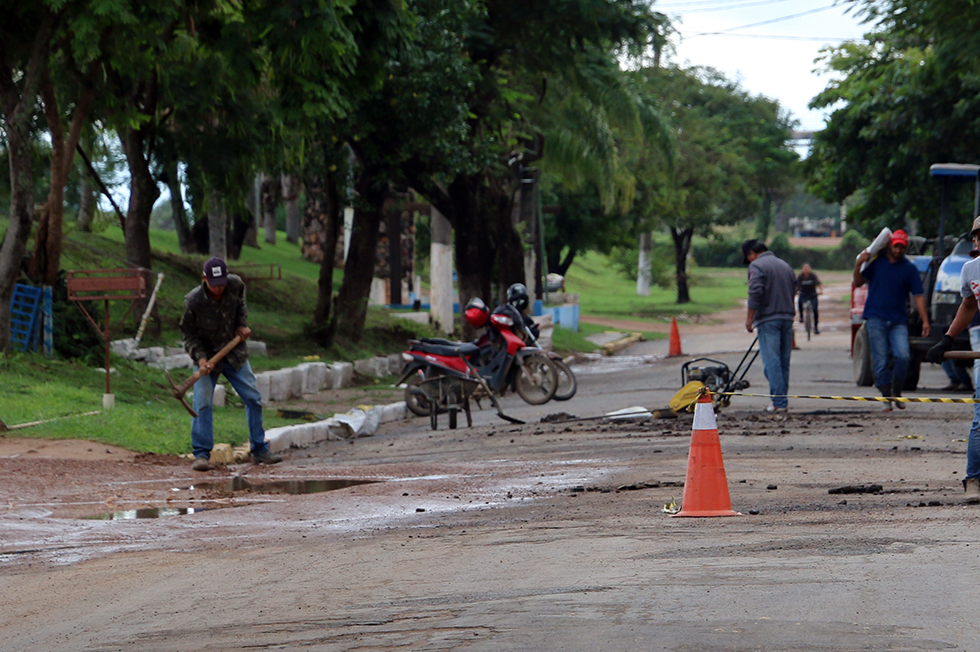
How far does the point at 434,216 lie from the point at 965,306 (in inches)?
901

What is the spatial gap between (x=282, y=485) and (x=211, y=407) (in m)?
1.43

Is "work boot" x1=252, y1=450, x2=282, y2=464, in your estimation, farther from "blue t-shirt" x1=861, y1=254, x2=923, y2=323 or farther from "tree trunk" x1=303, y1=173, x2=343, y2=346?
"tree trunk" x1=303, y1=173, x2=343, y2=346

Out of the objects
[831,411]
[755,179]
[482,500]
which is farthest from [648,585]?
[755,179]

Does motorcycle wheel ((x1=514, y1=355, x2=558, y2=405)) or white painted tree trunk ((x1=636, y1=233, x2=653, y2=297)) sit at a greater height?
white painted tree trunk ((x1=636, y1=233, x2=653, y2=297))

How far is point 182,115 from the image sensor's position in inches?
731

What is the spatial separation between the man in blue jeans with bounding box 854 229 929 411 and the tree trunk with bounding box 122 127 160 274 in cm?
1071

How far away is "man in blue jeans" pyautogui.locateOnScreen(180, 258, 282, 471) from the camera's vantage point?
10.5 meters

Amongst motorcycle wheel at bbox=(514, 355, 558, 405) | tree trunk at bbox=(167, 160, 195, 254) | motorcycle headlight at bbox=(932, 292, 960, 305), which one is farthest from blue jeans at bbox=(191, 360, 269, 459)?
tree trunk at bbox=(167, 160, 195, 254)

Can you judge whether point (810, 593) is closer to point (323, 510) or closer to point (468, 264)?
point (323, 510)

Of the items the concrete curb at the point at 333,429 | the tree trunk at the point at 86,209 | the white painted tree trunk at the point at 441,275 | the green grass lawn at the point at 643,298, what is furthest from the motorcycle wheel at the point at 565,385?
the green grass lawn at the point at 643,298

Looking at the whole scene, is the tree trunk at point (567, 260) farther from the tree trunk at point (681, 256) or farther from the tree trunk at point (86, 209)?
the tree trunk at point (86, 209)

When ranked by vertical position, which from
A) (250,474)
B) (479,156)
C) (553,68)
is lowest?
(250,474)

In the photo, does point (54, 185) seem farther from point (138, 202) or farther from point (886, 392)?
point (886, 392)

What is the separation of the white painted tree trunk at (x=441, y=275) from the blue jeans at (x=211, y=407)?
1706 centimetres
